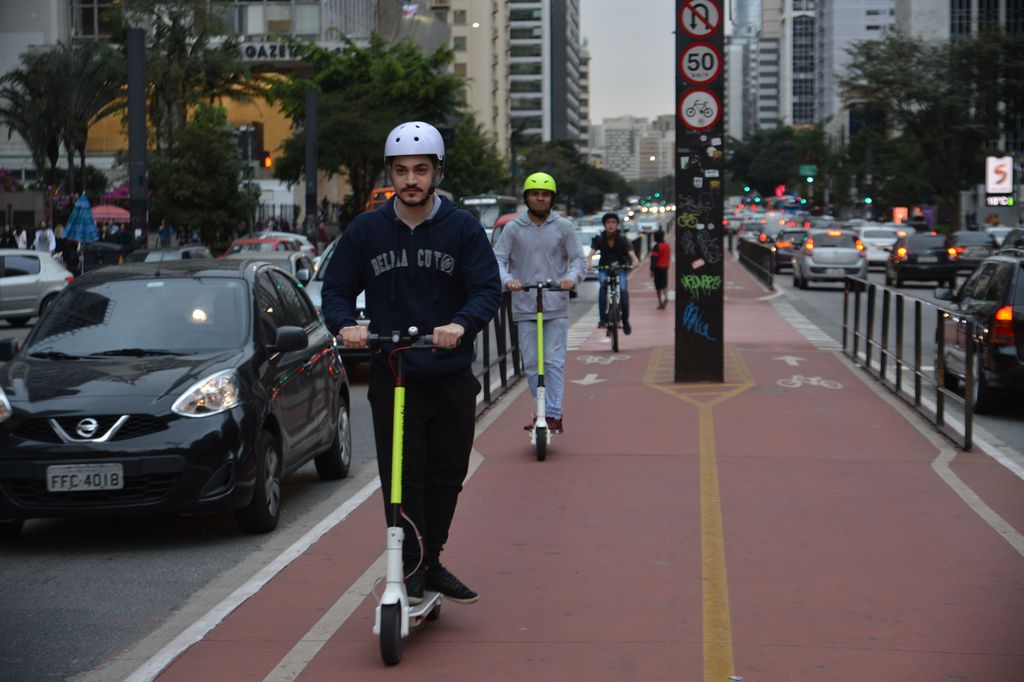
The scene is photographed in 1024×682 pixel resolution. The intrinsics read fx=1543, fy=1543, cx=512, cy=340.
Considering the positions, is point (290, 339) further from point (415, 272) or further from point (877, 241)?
point (877, 241)

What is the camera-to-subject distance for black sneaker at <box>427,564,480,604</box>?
630 centimetres

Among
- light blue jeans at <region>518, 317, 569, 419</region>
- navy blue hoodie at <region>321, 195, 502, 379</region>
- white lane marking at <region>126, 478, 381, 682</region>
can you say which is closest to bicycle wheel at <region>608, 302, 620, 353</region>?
light blue jeans at <region>518, 317, 569, 419</region>

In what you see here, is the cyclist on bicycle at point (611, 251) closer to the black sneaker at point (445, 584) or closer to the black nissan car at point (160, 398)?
the black nissan car at point (160, 398)

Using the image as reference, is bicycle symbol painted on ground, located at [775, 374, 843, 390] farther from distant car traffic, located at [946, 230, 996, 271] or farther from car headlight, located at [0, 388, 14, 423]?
distant car traffic, located at [946, 230, 996, 271]

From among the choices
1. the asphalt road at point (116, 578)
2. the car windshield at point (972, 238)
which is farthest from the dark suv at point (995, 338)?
the car windshield at point (972, 238)

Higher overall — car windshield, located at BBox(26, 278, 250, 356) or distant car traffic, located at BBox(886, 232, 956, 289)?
car windshield, located at BBox(26, 278, 250, 356)

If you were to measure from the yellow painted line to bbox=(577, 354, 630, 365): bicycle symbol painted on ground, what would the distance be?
3.20 feet

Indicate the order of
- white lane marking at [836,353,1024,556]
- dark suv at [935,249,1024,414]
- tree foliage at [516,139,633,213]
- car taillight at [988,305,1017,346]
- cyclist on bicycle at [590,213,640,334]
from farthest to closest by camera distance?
tree foliage at [516,139,633,213]
cyclist on bicycle at [590,213,640,334]
car taillight at [988,305,1017,346]
dark suv at [935,249,1024,414]
white lane marking at [836,353,1024,556]

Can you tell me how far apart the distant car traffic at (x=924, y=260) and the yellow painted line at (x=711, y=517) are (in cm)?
2415

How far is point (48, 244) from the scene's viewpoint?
36.1 meters

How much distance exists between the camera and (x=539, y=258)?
11820 mm

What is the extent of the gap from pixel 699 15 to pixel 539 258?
517 cm

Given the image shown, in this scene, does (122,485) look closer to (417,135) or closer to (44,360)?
(44,360)

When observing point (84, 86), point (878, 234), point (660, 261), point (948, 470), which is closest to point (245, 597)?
point (948, 470)
